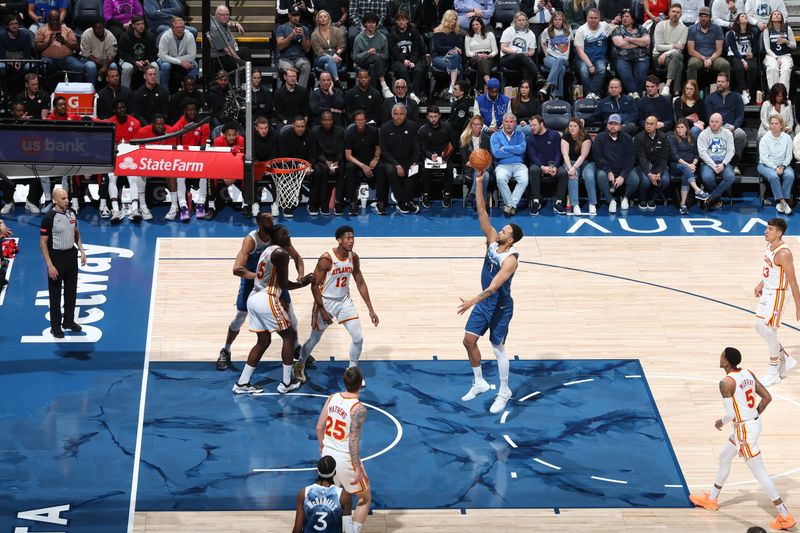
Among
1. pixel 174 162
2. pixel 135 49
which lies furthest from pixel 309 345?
pixel 135 49

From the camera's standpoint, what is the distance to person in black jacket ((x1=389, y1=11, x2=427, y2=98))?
21938mm

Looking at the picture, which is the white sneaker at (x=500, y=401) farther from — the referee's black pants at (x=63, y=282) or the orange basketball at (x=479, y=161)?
the referee's black pants at (x=63, y=282)

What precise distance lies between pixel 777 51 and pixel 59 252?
42.8 feet

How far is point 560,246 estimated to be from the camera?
18688mm

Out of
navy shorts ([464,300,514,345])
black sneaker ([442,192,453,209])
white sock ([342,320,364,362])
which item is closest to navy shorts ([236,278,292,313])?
white sock ([342,320,364,362])

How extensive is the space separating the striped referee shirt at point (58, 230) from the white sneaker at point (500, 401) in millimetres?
5226

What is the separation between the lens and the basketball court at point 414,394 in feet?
38.2

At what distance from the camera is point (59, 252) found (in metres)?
15.0

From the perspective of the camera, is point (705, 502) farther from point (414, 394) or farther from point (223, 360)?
point (223, 360)

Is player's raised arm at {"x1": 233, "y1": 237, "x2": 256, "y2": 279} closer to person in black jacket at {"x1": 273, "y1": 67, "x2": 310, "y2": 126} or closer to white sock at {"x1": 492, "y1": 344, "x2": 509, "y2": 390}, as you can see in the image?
white sock at {"x1": 492, "y1": 344, "x2": 509, "y2": 390}

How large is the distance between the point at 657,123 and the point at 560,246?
3.16 m

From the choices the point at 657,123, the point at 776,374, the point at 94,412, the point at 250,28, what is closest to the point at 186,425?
the point at 94,412

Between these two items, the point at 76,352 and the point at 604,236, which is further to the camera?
the point at 604,236

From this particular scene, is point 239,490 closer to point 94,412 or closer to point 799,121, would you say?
point 94,412
